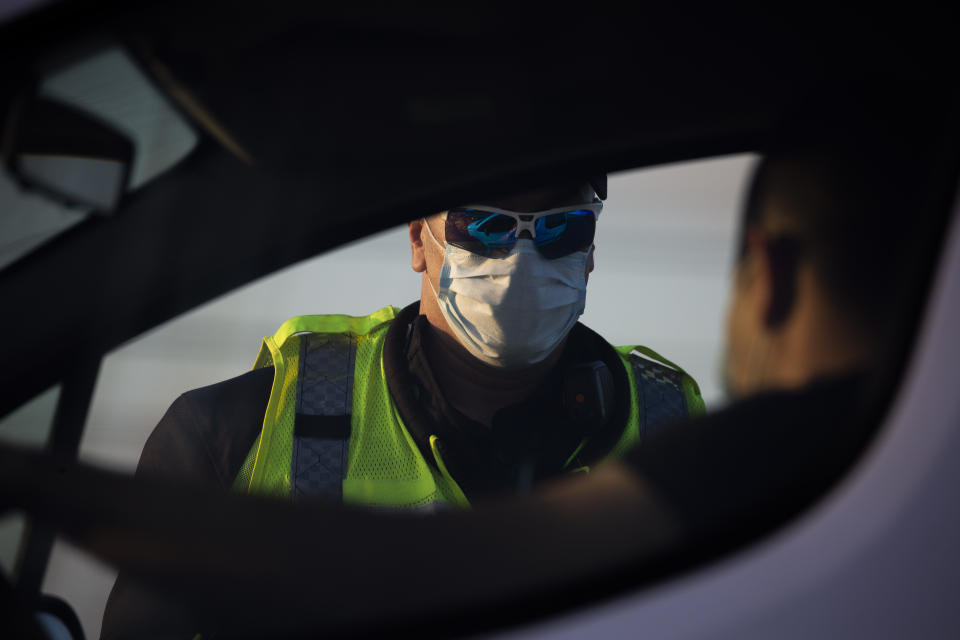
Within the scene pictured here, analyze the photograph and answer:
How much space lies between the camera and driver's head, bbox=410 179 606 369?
2000mm

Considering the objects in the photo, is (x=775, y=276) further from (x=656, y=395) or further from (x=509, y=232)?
(x=656, y=395)

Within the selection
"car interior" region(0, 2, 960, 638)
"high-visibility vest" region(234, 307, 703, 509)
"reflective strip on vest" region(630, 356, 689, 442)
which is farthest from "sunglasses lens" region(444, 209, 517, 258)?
"car interior" region(0, 2, 960, 638)

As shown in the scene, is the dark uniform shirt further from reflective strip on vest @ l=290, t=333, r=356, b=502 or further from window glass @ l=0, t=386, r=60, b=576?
window glass @ l=0, t=386, r=60, b=576

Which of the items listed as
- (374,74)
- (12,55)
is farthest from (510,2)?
(12,55)

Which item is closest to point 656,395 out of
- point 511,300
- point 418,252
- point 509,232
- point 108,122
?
point 511,300

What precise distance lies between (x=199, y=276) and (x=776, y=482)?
782 mm

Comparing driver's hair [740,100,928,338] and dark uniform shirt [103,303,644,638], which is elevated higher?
driver's hair [740,100,928,338]

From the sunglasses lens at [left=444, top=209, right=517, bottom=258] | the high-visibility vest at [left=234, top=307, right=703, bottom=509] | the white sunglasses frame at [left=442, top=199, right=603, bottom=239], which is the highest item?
the white sunglasses frame at [left=442, top=199, right=603, bottom=239]

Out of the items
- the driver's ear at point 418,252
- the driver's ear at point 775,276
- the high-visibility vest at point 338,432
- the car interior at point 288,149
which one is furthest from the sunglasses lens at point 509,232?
the driver's ear at point 775,276

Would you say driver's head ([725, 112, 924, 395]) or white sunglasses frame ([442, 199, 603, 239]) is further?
white sunglasses frame ([442, 199, 603, 239])

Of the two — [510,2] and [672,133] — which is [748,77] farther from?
[510,2]

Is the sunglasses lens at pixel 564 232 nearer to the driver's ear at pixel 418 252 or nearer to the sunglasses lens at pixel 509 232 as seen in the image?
the sunglasses lens at pixel 509 232

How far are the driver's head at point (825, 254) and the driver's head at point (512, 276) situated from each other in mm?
1208

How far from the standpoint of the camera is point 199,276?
1058mm
